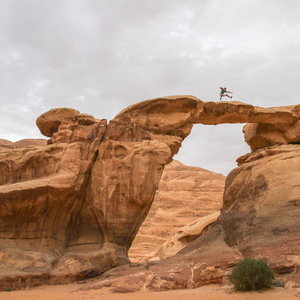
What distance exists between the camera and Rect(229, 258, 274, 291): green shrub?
26.2 ft

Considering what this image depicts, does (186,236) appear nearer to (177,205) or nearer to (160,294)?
(160,294)

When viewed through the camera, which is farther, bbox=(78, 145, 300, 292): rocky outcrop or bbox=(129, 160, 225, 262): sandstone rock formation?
bbox=(129, 160, 225, 262): sandstone rock formation

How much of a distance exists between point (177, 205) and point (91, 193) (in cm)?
2776

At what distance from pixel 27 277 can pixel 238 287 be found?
632cm

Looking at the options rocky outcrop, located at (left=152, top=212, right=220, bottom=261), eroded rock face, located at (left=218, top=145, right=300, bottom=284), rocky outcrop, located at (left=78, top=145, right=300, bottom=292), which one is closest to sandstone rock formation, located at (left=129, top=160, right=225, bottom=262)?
rocky outcrop, located at (left=152, top=212, right=220, bottom=261)

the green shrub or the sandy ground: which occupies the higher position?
the green shrub

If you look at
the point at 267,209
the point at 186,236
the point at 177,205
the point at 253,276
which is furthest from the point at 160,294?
the point at 177,205

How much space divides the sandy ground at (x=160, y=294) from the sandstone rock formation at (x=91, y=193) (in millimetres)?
1266

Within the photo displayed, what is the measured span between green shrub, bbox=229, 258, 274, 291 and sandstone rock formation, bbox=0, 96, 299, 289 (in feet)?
6.62

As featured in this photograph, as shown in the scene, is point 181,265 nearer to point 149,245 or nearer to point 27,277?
point 27,277

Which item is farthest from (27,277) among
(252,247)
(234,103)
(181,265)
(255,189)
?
(234,103)

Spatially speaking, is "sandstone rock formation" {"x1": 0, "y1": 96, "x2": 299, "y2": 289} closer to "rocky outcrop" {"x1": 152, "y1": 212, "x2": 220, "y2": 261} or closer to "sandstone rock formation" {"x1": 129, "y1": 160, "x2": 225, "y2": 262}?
"rocky outcrop" {"x1": 152, "y1": 212, "x2": 220, "y2": 261}

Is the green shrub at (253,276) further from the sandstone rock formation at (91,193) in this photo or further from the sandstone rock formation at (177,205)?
the sandstone rock formation at (177,205)

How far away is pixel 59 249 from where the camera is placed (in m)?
12.8
